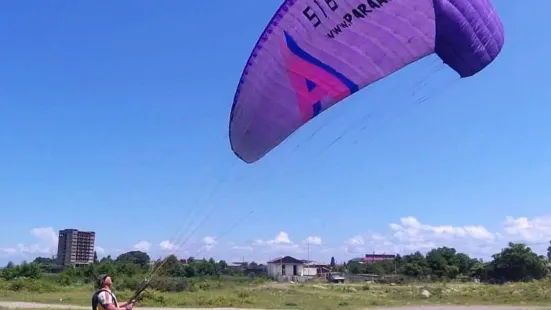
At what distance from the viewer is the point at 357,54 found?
784 centimetres

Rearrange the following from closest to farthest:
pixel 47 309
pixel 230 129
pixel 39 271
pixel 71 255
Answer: pixel 230 129 < pixel 47 309 < pixel 39 271 < pixel 71 255

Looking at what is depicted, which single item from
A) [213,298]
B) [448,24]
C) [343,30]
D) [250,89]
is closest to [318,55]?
[343,30]

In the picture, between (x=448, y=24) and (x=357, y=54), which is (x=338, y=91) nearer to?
(x=357, y=54)

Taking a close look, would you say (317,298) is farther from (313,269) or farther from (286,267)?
(313,269)

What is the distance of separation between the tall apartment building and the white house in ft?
96.1

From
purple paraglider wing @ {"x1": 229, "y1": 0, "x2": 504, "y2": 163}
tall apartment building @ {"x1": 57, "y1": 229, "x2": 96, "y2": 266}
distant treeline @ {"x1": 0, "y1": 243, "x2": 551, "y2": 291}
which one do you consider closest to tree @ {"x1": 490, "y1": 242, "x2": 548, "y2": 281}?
distant treeline @ {"x1": 0, "y1": 243, "x2": 551, "y2": 291}

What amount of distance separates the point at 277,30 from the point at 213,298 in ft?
82.5

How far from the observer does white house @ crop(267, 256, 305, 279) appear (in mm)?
93812

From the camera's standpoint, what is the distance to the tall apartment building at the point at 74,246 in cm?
9906

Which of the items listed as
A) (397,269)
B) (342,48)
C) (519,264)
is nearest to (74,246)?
(397,269)

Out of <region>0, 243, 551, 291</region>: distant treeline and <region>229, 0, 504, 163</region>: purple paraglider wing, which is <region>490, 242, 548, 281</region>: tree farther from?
<region>229, 0, 504, 163</region>: purple paraglider wing

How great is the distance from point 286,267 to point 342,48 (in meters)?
88.9

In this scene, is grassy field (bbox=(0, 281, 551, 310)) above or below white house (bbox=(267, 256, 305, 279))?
below

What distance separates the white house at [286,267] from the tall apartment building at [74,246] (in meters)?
29.3
